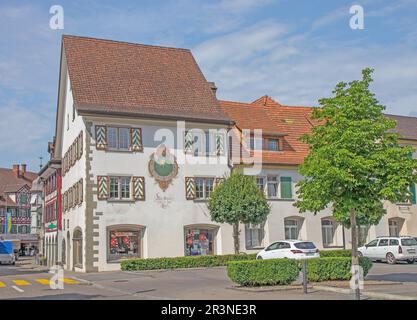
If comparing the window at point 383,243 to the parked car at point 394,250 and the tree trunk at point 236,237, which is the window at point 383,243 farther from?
the tree trunk at point 236,237

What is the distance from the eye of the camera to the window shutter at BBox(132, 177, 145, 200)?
34281 mm

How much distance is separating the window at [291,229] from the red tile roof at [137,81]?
26.2 feet

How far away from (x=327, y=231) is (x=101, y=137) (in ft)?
54.1

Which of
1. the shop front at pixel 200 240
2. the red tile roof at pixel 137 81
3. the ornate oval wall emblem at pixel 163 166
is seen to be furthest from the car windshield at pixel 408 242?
the ornate oval wall emblem at pixel 163 166

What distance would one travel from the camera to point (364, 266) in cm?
2011

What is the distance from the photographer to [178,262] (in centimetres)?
3297

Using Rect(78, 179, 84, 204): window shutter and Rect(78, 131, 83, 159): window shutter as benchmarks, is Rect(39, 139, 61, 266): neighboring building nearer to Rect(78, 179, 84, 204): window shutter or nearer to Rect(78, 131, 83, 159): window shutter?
→ Rect(78, 179, 84, 204): window shutter

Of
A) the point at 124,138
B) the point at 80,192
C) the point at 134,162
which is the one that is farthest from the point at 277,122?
the point at 80,192

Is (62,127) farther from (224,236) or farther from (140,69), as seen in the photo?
(224,236)

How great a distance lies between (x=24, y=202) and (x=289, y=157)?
68.4 m
